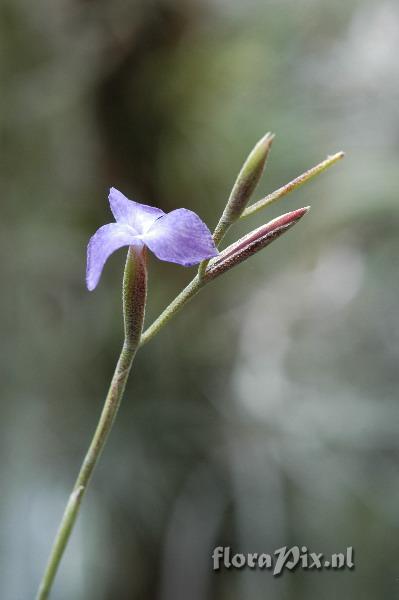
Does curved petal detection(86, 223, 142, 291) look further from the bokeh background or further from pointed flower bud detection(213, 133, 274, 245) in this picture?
the bokeh background

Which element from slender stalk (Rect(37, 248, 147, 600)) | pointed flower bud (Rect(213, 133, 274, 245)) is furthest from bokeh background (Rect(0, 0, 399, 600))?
pointed flower bud (Rect(213, 133, 274, 245))

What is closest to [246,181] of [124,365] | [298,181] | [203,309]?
[298,181]

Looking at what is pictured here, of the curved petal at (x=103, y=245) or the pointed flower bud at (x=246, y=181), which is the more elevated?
the pointed flower bud at (x=246, y=181)

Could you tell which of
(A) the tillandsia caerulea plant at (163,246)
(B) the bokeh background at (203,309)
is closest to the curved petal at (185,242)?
(A) the tillandsia caerulea plant at (163,246)

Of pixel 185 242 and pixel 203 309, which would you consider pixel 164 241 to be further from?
pixel 203 309

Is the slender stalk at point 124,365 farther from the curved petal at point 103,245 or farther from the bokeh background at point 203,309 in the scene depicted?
the bokeh background at point 203,309

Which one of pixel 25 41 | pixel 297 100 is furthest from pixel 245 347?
pixel 25 41
